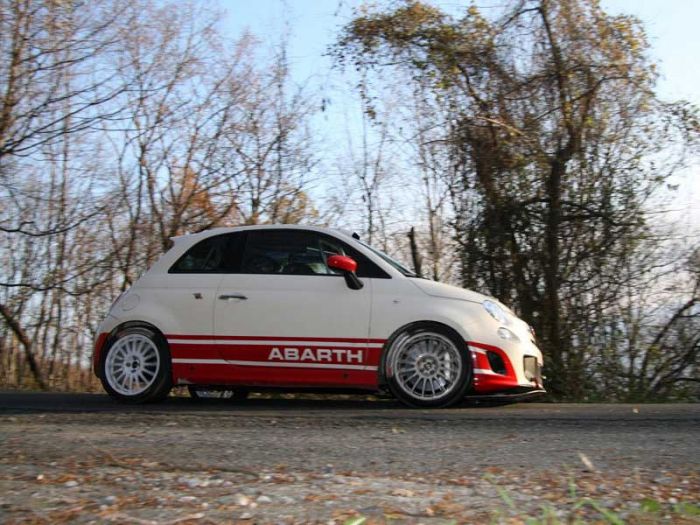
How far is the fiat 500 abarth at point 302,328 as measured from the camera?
25.7 ft

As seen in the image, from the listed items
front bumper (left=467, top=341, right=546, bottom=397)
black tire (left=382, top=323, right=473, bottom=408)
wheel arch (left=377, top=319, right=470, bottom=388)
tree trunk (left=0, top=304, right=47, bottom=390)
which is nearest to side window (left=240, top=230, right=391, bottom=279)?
wheel arch (left=377, top=319, right=470, bottom=388)

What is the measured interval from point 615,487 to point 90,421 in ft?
14.1

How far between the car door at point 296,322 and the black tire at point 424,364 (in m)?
0.20

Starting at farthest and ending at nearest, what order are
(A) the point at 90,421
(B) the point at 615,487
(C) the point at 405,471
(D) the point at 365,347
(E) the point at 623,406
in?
(E) the point at 623,406 → (D) the point at 365,347 → (A) the point at 90,421 → (C) the point at 405,471 → (B) the point at 615,487

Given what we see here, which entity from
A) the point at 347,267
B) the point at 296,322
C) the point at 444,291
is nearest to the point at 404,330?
the point at 444,291

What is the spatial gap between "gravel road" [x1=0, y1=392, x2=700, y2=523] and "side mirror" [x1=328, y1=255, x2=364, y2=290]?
1152 millimetres

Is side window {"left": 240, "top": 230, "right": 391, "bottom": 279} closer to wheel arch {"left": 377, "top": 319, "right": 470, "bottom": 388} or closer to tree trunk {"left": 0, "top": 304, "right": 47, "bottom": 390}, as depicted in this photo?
wheel arch {"left": 377, "top": 319, "right": 470, "bottom": 388}

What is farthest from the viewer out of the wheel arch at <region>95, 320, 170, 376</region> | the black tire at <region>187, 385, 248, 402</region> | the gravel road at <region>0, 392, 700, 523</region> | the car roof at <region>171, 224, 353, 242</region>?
the black tire at <region>187, 385, 248, 402</region>

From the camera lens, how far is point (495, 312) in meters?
8.04

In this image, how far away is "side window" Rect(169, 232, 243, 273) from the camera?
8.43 meters

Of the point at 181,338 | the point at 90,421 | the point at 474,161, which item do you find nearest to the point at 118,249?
the point at 474,161

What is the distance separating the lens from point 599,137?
1349 cm

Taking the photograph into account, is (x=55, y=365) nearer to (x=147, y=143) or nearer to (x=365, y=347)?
(x=147, y=143)

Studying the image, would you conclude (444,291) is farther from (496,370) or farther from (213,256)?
(213,256)
